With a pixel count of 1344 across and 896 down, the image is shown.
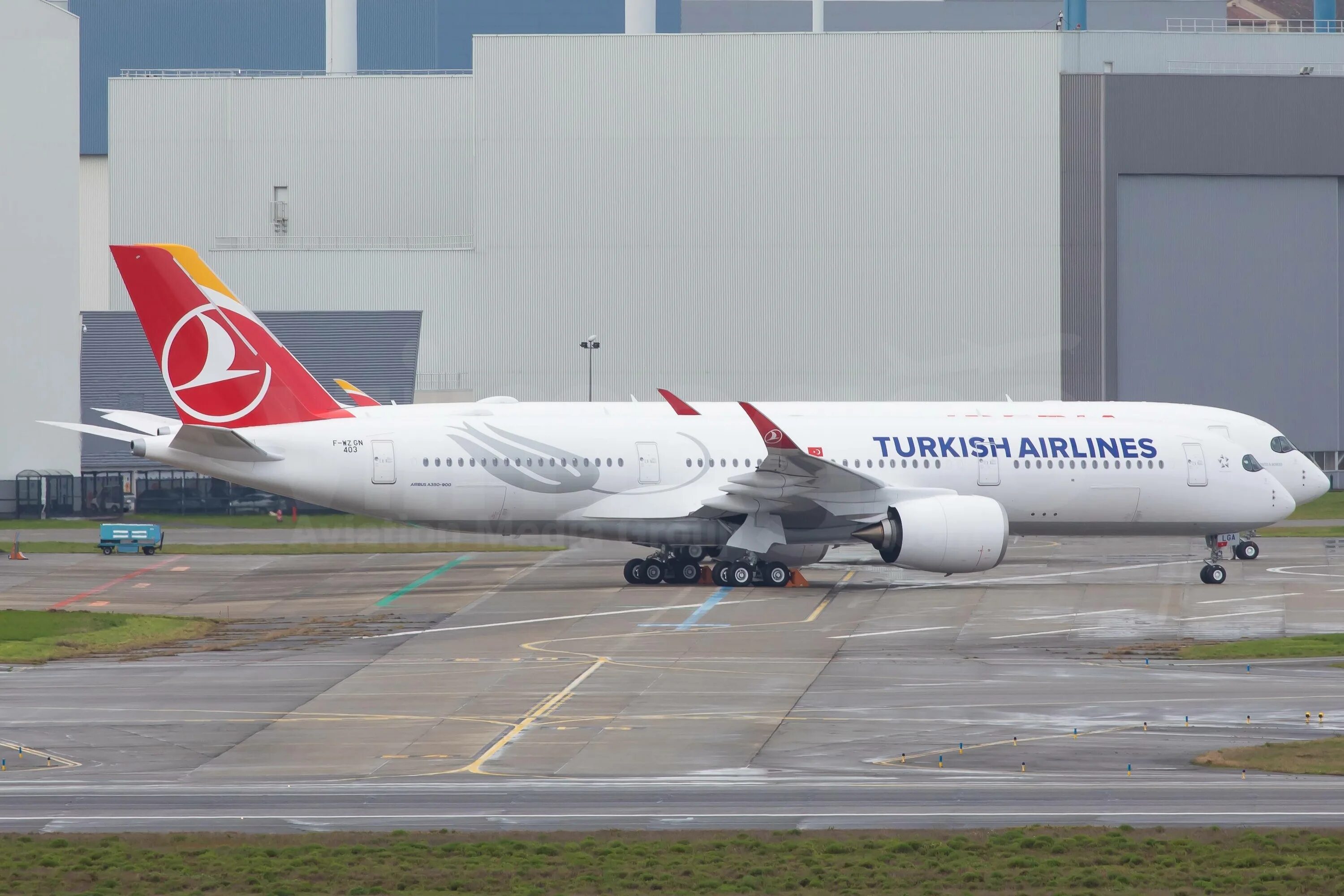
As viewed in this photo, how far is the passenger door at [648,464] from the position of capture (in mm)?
38438

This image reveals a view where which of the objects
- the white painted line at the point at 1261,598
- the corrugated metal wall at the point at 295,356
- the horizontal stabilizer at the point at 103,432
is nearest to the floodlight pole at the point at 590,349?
the corrugated metal wall at the point at 295,356

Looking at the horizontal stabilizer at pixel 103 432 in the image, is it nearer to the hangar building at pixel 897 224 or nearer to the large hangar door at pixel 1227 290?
the hangar building at pixel 897 224

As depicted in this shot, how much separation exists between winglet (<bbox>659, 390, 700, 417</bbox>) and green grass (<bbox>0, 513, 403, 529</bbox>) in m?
19.2

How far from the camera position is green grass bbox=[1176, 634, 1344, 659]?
27.5m

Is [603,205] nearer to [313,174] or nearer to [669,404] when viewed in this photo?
A: [313,174]

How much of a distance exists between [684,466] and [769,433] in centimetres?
366

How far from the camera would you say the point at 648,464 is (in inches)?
1516

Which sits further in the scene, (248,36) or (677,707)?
(248,36)

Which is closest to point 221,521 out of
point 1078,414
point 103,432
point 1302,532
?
point 103,432

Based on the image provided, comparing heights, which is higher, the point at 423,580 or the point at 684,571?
the point at 684,571

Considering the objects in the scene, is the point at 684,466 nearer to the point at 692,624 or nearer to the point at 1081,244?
the point at 692,624

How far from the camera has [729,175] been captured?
72.1 m

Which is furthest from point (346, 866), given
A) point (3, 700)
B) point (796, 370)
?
point (796, 370)

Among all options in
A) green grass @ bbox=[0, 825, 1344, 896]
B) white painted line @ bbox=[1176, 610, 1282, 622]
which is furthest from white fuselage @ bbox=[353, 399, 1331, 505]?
green grass @ bbox=[0, 825, 1344, 896]
